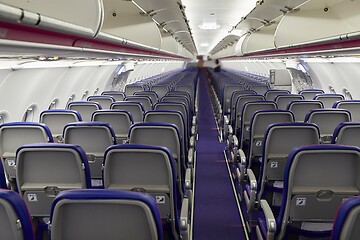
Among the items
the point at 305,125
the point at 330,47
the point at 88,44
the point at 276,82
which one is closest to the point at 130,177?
the point at 88,44

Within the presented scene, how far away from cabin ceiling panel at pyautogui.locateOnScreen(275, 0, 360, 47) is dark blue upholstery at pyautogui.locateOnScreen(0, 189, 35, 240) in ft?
15.0

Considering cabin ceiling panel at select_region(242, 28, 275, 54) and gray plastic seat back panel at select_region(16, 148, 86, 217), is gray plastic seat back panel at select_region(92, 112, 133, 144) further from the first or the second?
cabin ceiling panel at select_region(242, 28, 275, 54)

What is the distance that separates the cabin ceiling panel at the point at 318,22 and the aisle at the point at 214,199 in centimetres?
260

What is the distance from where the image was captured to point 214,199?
6.03 metres

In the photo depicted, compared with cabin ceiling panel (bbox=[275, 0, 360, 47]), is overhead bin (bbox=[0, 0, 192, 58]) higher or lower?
lower

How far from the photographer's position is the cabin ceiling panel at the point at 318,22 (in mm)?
5798

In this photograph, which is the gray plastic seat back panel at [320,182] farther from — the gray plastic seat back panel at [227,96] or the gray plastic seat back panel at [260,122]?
the gray plastic seat back panel at [227,96]

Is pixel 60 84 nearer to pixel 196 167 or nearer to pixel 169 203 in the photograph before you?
pixel 196 167

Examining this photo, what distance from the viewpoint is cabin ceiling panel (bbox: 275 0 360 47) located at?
5.80m

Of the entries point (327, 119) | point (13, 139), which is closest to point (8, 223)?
point (13, 139)

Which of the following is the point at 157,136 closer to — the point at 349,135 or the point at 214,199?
the point at 214,199

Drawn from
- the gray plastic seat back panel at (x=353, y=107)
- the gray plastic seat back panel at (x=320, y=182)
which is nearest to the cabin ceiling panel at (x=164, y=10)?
the gray plastic seat back panel at (x=353, y=107)

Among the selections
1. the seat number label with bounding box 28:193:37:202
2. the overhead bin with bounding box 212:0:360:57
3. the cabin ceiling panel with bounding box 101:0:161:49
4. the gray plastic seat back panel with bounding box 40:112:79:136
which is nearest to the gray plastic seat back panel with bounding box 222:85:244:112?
the overhead bin with bounding box 212:0:360:57

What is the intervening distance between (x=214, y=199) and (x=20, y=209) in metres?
4.36
